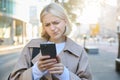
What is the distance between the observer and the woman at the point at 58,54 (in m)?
1.81

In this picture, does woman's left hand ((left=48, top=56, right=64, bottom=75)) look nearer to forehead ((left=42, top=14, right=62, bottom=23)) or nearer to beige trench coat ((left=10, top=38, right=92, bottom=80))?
beige trench coat ((left=10, top=38, right=92, bottom=80))

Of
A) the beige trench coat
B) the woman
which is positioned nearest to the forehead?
the woman

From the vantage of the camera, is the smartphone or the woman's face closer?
the smartphone


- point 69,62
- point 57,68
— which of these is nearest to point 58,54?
point 69,62

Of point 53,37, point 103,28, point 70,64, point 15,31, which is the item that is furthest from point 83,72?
point 103,28

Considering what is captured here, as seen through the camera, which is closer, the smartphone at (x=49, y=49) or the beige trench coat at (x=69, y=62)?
the smartphone at (x=49, y=49)

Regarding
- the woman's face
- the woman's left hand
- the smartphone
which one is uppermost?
the woman's face

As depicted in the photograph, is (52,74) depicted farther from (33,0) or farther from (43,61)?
(33,0)

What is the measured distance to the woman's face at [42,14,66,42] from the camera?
6.10 ft

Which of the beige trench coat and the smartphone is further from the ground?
the smartphone

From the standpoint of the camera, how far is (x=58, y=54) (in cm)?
188

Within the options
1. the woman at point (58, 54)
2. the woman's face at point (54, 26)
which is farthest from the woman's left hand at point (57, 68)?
the woman's face at point (54, 26)

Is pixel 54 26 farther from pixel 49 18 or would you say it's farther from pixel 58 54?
pixel 58 54

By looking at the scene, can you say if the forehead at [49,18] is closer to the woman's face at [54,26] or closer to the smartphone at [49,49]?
the woman's face at [54,26]
